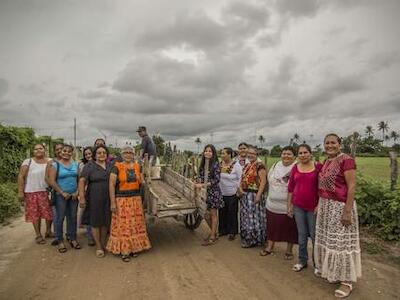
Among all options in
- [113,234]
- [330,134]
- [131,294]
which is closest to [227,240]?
[113,234]

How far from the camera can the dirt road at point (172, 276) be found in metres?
4.14

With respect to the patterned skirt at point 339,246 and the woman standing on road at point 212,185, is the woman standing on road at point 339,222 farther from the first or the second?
the woman standing on road at point 212,185

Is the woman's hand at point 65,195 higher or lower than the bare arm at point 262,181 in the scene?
lower

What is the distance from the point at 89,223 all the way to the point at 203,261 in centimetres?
212

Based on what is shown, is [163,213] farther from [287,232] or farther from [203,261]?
[287,232]

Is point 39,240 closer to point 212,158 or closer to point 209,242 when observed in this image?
point 209,242

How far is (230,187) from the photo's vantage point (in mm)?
6469

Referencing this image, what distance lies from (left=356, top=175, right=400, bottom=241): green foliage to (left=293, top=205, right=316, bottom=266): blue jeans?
2.18 metres

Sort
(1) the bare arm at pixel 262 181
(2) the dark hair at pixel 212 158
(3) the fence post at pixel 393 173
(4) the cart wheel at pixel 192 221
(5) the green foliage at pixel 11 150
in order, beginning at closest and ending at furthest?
1. (1) the bare arm at pixel 262 181
2. (2) the dark hair at pixel 212 158
3. (3) the fence post at pixel 393 173
4. (4) the cart wheel at pixel 192 221
5. (5) the green foliage at pixel 11 150

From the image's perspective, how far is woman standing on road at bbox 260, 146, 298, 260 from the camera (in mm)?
5184

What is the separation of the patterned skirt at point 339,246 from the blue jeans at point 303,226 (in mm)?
412

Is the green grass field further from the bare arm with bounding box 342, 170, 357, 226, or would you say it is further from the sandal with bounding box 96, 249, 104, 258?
the sandal with bounding box 96, 249, 104, 258

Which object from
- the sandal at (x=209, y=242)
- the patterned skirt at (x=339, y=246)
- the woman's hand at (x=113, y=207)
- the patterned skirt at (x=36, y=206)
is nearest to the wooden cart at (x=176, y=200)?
the sandal at (x=209, y=242)

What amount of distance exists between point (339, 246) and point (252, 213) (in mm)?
1986
